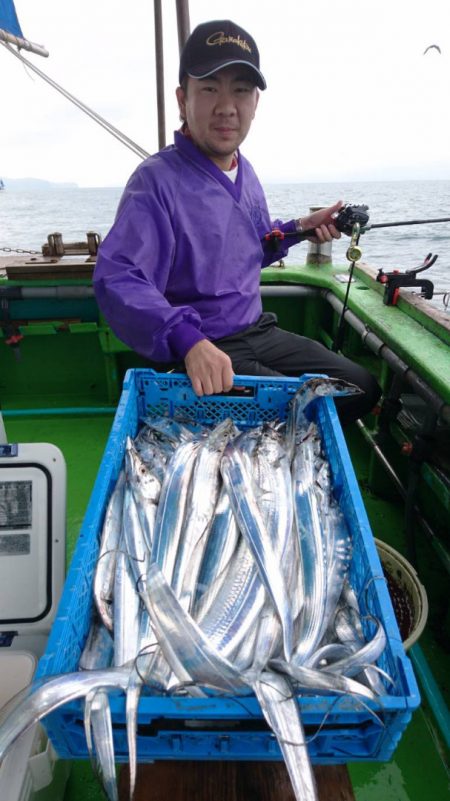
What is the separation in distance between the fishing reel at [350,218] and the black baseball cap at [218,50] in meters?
0.91

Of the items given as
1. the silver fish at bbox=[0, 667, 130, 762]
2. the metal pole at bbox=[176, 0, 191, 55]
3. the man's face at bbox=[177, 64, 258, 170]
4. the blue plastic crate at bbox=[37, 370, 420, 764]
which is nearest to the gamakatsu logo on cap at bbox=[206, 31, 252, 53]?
the man's face at bbox=[177, 64, 258, 170]

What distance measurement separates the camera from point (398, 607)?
81.5 inches

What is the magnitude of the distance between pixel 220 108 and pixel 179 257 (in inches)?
28.6

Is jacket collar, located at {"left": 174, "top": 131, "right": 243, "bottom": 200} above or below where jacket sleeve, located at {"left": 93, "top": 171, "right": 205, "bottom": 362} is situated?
above

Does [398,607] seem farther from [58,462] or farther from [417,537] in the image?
[58,462]

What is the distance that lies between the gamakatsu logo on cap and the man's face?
11cm

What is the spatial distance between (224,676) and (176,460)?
92cm

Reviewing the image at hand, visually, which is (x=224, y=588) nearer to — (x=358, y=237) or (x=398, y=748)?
(x=398, y=748)

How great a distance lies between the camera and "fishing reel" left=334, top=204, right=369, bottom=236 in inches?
114

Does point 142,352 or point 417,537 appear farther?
point 417,537

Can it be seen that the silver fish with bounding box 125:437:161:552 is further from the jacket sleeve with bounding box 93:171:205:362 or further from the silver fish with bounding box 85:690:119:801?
the silver fish with bounding box 85:690:119:801

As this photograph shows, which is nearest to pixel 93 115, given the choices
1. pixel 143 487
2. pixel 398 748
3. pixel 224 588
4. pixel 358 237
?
pixel 358 237

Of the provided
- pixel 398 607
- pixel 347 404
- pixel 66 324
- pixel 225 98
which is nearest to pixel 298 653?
pixel 398 607

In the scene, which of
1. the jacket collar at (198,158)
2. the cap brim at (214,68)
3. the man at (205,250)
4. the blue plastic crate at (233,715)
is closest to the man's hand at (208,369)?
the man at (205,250)
